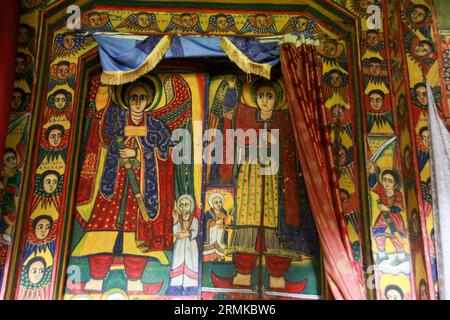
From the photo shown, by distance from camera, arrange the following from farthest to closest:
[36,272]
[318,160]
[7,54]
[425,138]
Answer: [7,54]
[318,160]
[36,272]
[425,138]

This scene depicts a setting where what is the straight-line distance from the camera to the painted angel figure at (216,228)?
4914 millimetres

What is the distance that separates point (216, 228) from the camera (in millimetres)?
5004

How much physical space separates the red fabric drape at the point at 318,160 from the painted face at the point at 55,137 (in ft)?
7.01

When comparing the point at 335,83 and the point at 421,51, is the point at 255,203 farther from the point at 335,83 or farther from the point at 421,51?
the point at 421,51

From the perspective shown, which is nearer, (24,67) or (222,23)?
(24,67)

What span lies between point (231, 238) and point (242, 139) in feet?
3.20

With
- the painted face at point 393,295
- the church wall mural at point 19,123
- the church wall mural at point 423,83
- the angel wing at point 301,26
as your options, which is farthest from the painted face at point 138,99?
the painted face at point 393,295

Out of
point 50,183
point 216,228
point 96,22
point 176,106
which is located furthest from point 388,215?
point 96,22

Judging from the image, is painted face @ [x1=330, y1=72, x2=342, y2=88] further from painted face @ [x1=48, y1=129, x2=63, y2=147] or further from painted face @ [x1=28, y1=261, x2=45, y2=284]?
Answer: painted face @ [x1=28, y1=261, x2=45, y2=284]

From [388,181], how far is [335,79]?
113 centimetres

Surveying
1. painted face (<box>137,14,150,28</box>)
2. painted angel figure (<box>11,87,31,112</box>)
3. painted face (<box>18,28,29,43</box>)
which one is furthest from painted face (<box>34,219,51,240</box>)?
painted face (<box>137,14,150,28</box>)

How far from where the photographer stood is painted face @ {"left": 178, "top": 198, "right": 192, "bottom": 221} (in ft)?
16.5

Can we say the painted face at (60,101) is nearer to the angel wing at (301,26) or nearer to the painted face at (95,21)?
the painted face at (95,21)
